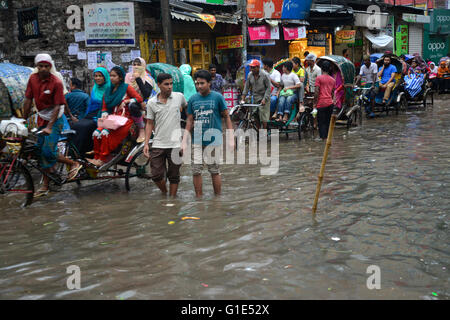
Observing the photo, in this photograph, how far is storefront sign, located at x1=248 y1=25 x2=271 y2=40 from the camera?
18359mm

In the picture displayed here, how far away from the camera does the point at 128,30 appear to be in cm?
1570

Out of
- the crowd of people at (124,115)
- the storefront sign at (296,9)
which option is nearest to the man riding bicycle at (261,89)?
the crowd of people at (124,115)

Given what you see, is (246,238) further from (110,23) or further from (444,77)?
(444,77)

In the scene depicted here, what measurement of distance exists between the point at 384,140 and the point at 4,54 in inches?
580

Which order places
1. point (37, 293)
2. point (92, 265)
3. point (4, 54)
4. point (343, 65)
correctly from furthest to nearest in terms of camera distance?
point (4, 54)
point (343, 65)
point (92, 265)
point (37, 293)

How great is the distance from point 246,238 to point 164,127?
2.23 m

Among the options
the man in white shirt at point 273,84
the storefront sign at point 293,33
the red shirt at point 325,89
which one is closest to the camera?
the red shirt at point 325,89

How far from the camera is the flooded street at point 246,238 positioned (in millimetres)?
3613

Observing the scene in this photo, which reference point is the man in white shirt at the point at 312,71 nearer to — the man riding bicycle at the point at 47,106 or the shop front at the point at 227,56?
the shop front at the point at 227,56

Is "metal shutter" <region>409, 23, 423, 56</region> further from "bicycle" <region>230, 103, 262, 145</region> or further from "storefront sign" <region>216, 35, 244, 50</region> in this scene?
"bicycle" <region>230, 103, 262, 145</region>

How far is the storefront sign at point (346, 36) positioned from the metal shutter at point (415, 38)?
342 inches

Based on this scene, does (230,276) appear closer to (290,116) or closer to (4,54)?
(290,116)

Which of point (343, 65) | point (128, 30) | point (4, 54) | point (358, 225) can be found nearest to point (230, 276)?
point (358, 225)

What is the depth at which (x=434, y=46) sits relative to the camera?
32.0m
